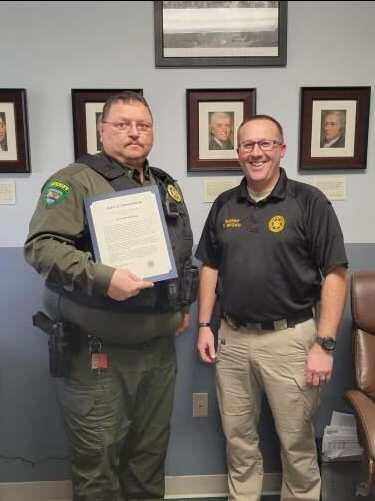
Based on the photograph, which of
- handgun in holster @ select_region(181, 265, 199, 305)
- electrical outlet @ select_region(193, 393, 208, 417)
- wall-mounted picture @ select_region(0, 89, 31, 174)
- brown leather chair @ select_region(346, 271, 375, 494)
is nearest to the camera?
handgun in holster @ select_region(181, 265, 199, 305)

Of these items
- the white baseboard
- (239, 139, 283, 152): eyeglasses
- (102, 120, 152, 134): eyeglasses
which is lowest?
the white baseboard

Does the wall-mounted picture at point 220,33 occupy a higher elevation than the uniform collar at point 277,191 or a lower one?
higher

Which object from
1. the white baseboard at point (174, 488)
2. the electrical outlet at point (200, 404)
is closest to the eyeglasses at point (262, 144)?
the electrical outlet at point (200, 404)

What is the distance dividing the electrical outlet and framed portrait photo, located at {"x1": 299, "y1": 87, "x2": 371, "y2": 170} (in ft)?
3.47

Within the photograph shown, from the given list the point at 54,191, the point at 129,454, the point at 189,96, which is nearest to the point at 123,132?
the point at 54,191

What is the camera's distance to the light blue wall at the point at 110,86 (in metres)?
1.76

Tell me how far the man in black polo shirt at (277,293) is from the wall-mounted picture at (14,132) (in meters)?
0.80

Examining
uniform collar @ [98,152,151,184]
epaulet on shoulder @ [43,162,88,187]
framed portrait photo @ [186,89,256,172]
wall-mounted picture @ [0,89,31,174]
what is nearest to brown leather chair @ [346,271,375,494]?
framed portrait photo @ [186,89,256,172]

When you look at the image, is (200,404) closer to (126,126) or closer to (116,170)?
(116,170)

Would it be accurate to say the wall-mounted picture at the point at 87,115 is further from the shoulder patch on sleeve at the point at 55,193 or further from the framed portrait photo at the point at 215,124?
Answer: the shoulder patch on sleeve at the point at 55,193

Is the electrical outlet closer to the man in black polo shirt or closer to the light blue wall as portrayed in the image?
the light blue wall

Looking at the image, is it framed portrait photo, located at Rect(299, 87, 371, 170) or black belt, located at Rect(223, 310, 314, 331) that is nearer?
black belt, located at Rect(223, 310, 314, 331)

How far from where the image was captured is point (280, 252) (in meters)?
1.52

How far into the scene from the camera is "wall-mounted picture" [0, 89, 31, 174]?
177 centimetres
